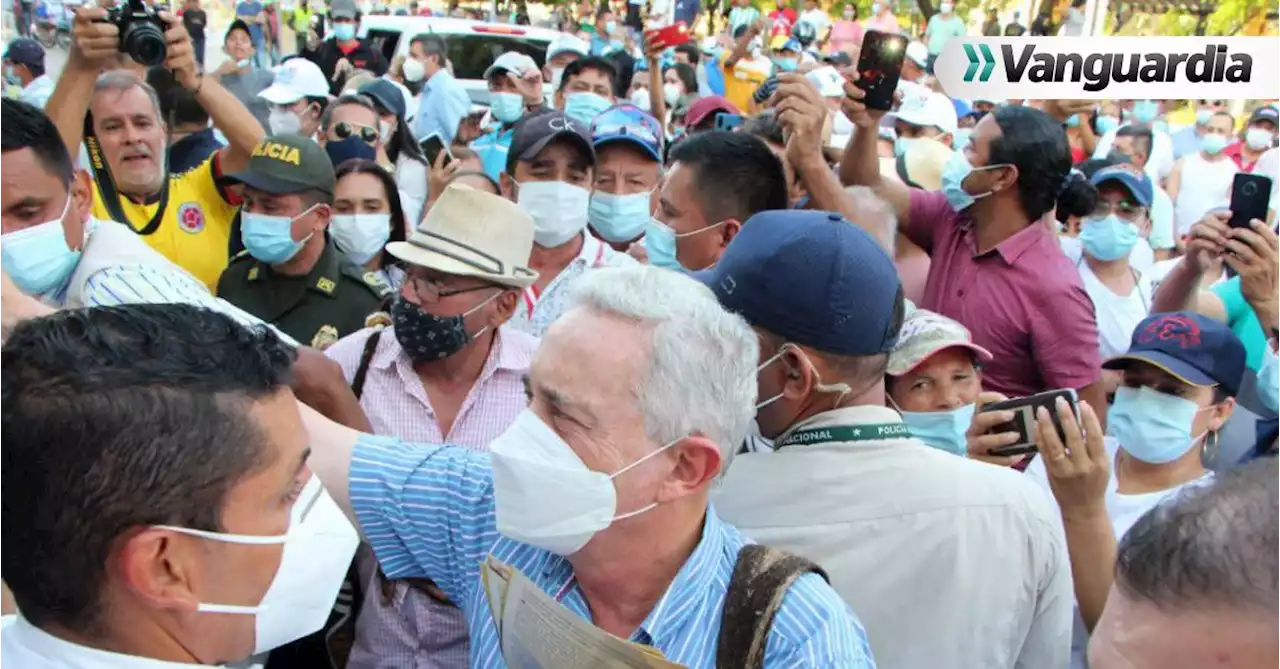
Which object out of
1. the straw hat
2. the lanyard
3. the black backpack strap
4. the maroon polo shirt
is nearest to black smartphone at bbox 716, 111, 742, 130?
the maroon polo shirt

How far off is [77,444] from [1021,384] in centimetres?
304

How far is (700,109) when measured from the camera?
616 centimetres

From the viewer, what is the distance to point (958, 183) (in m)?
3.85

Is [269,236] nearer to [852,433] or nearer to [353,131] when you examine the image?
[353,131]

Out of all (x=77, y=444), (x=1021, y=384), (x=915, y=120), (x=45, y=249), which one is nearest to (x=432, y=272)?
(x=45, y=249)

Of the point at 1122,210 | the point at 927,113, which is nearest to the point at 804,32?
the point at 927,113

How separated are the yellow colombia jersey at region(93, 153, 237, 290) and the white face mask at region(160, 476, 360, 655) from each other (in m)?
2.76

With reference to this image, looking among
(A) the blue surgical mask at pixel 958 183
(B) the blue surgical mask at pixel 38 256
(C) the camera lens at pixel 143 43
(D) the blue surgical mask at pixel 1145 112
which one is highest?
(C) the camera lens at pixel 143 43

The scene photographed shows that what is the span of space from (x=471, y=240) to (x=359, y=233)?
177 cm

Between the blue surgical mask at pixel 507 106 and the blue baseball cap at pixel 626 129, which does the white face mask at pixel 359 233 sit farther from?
the blue surgical mask at pixel 507 106

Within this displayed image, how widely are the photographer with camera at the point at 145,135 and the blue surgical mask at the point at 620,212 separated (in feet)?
4.68

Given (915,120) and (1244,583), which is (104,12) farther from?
(915,120)

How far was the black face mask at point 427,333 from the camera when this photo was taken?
282cm

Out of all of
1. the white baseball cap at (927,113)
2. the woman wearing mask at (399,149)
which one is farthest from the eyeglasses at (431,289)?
the white baseball cap at (927,113)
